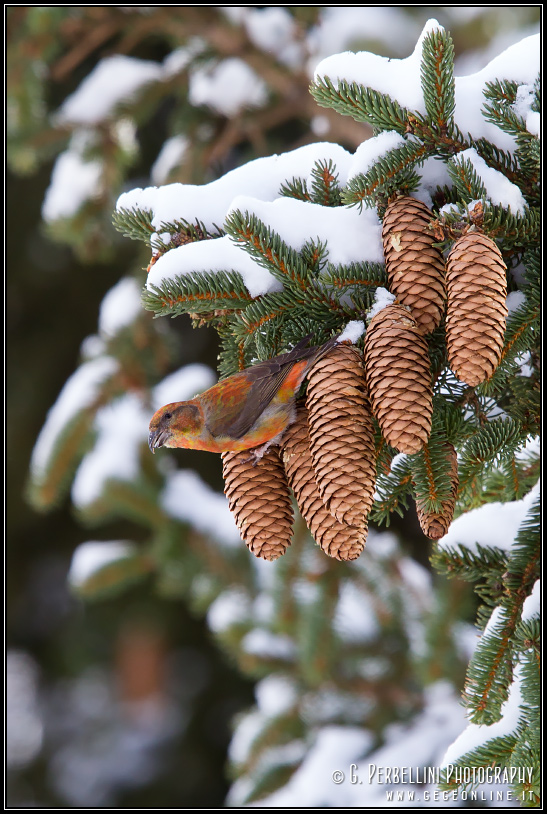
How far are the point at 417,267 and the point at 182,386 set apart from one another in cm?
260

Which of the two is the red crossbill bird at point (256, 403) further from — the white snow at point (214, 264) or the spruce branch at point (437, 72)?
the spruce branch at point (437, 72)

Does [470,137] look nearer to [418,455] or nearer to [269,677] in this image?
[418,455]

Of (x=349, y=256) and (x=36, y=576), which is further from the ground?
(x=349, y=256)

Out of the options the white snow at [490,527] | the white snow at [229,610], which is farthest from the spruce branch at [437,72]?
the white snow at [229,610]

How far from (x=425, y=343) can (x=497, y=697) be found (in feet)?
2.83

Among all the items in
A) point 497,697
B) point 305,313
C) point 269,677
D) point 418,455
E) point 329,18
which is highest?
point 329,18

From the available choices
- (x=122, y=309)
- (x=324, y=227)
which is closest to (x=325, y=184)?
(x=324, y=227)

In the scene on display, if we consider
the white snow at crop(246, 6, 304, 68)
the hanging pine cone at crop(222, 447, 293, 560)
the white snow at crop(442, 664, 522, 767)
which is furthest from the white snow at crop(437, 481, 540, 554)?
the white snow at crop(246, 6, 304, 68)

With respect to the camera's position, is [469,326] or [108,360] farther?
[108,360]

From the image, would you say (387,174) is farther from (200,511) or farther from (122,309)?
(200,511)

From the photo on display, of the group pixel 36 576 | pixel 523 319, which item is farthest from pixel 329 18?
pixel 36 576

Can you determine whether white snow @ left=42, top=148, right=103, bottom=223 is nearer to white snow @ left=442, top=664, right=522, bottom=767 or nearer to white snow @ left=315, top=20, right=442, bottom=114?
white snow @ left=315, top=20, right=442, bottom=114

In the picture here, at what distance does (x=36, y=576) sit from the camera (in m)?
7.00

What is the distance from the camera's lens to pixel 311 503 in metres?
1.53
